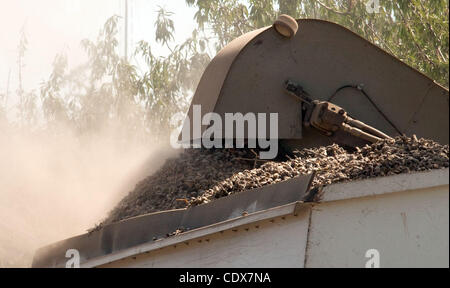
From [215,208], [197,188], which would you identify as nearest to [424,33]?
[197,188]

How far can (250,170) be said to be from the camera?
4.61 metres

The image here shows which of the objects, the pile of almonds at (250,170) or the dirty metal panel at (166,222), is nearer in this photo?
the pile of almonds at (250,170)

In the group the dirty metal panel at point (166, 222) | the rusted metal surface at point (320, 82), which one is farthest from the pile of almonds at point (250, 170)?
the rusted metal surface at point (320, 82)

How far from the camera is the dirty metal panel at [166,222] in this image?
335 centimetres

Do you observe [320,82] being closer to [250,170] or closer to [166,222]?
[250,170]

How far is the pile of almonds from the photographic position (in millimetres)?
3168

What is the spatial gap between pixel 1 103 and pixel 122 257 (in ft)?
36.7

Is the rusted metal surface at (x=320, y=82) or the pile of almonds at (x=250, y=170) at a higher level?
the rusted metal surface at (x=320, y=82)

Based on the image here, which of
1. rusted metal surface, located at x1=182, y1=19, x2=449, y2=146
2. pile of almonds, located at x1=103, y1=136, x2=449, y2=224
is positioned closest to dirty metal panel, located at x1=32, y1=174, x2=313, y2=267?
pile of almonds, located at x1=103, y1=136, x2=449, y2=224

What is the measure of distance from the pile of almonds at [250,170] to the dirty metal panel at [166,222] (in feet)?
0.51

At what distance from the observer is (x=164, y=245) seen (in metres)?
3.54

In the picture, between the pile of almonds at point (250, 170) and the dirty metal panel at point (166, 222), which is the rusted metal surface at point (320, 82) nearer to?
the pile of almonds at point (250, 170)

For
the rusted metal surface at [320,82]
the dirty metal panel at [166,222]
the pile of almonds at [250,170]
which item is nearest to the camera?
the pile of almonds at [250,170]
